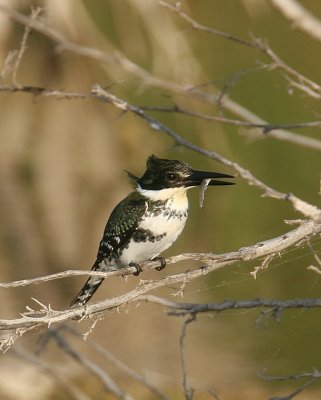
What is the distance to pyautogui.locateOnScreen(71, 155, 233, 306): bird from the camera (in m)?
4.38

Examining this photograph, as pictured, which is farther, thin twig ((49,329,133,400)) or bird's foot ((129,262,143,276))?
thin twig ((49,329,133,400))

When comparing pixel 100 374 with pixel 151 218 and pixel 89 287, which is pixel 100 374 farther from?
pixel 151 218

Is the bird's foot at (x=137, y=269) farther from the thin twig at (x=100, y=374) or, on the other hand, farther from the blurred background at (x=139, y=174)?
the thin twig at (x=100, y=374)

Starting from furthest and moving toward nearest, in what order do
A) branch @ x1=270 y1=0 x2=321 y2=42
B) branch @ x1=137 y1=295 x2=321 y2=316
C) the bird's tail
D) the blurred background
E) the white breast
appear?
the blurred background
branch @ x1=270 y1=0 x2=321 y2=42
the bird's tail
the white breast
branch @ x1=137 y1=295 x2=321 y2=316

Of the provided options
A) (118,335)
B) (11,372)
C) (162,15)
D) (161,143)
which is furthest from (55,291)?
(161,143)

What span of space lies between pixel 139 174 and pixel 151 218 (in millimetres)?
4585

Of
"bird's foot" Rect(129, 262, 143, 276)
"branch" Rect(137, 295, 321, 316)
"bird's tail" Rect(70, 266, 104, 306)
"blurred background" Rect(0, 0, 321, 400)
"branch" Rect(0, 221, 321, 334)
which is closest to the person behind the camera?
"branch" Rect(0, 221, 321, 334)

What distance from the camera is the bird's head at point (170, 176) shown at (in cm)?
440

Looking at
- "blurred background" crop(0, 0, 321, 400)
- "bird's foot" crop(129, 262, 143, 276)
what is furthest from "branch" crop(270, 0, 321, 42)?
"bird's foot" crop(129, 262, 143, 276)

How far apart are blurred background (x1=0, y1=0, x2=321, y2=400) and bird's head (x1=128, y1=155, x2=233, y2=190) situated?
28 centimetres

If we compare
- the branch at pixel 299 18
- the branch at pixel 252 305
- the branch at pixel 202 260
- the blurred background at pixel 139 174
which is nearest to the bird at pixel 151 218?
the blurred background at pixel 139 174

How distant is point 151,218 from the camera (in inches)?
174

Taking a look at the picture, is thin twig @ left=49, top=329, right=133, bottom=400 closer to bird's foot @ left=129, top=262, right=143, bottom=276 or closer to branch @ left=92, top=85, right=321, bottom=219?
bird's foot @ left=129, top=262, right=143, bottom=276

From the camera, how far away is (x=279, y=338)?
247 inches
